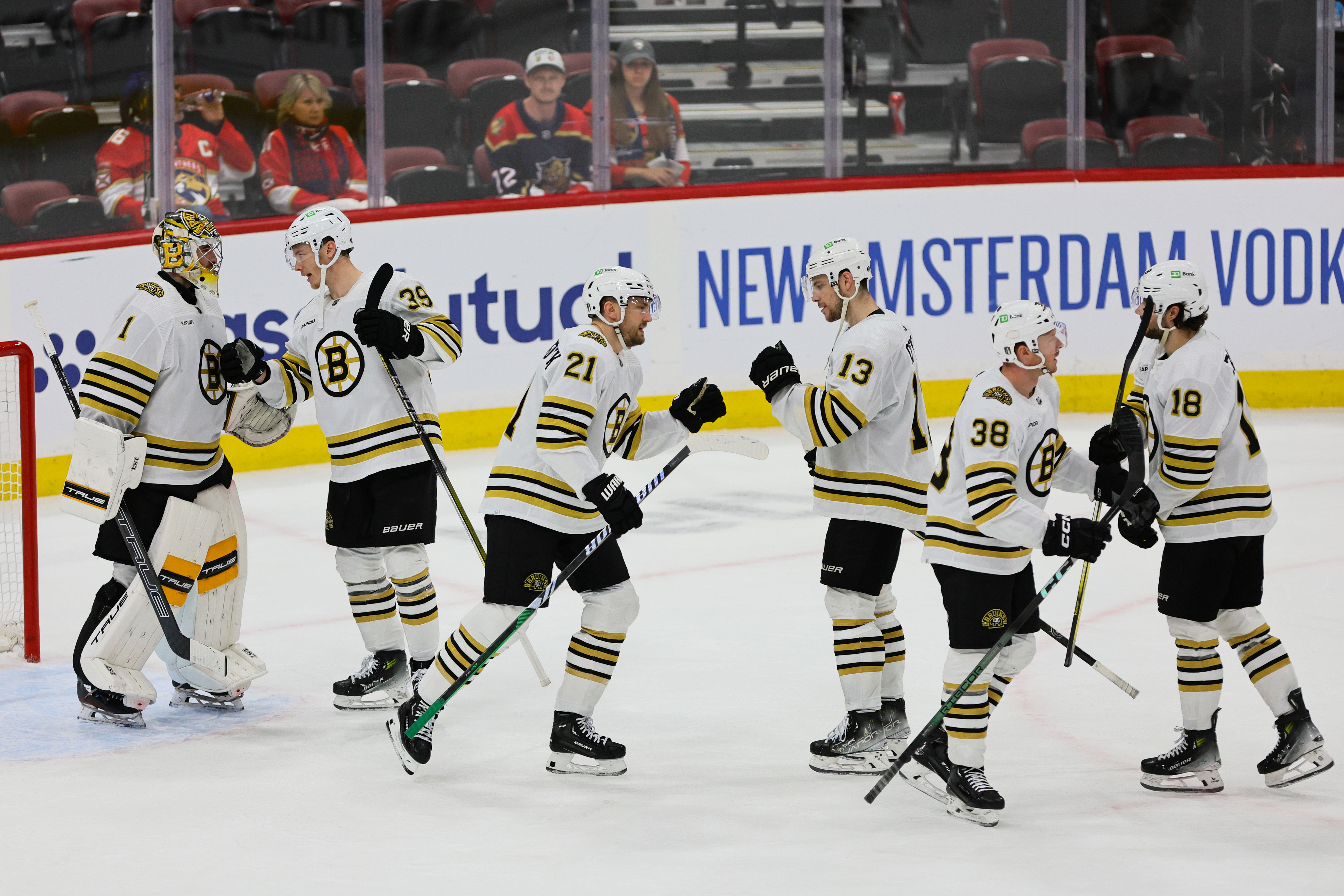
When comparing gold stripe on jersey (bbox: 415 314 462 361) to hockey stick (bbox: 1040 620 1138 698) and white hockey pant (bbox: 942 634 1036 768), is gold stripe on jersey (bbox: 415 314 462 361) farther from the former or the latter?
hockey stick (bbox: 1040 620 1138 698)

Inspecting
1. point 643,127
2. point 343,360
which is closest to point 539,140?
point 643,127

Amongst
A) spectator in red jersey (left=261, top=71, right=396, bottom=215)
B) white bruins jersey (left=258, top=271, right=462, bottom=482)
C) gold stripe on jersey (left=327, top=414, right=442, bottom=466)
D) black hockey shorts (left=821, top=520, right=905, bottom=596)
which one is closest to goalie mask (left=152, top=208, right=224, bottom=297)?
white bruins jersey (left=258, top=271, right=462, bottom=482)

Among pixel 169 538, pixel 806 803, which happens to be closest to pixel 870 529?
pixel 806 803

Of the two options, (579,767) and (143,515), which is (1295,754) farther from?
(143,515)

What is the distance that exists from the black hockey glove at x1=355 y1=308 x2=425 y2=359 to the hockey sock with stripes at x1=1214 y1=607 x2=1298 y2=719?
2.00 m

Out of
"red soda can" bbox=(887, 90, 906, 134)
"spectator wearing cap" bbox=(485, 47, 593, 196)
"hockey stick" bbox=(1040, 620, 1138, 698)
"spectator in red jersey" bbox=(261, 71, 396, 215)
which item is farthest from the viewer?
"red soda can" bbox=(887, 90, 906, 134)

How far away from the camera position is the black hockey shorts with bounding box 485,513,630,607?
153 inches

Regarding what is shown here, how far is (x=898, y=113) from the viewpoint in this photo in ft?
27.7

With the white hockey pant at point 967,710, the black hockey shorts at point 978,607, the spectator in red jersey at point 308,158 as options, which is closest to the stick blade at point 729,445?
the black hockey shorts at point 978,607

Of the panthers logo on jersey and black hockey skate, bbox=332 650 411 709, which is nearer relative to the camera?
the panthers logo on jersey

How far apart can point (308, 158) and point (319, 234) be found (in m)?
3.27

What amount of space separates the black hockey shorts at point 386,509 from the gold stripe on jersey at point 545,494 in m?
0.57

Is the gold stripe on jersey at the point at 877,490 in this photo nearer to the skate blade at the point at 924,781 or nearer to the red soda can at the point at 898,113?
the skate blade at the point at 924,781

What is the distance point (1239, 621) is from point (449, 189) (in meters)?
4.82
